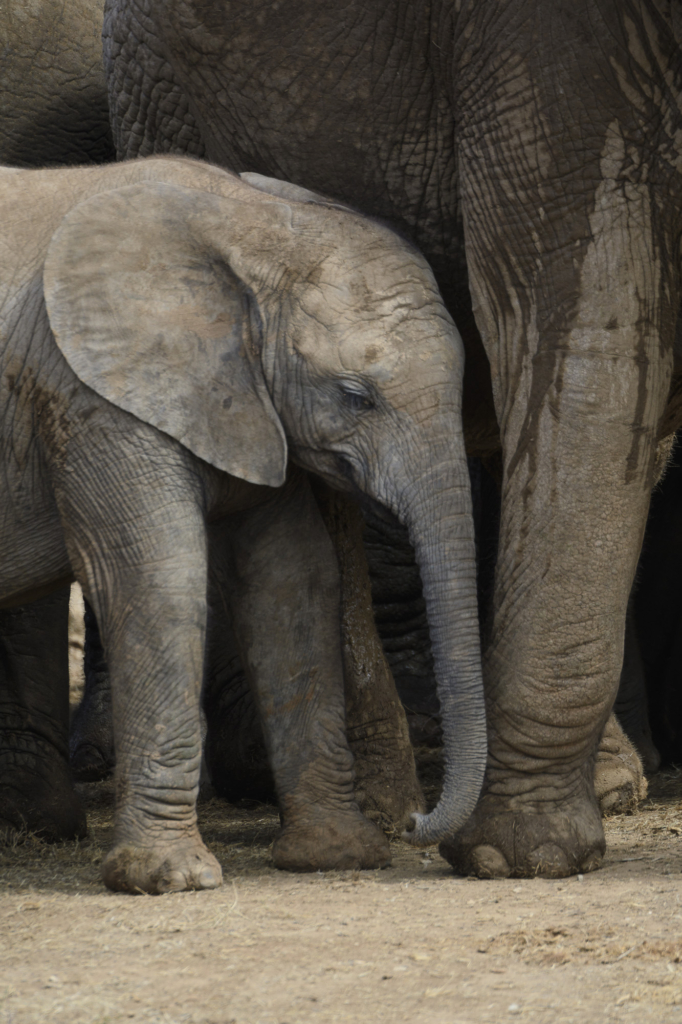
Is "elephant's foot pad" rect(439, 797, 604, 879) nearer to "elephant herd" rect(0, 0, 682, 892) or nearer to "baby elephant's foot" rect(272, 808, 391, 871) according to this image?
"elephant herd" rect(0, 0, 682, 892)

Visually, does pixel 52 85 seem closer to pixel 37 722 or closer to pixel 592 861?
pixel 37 722

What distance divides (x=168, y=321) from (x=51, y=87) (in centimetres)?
290

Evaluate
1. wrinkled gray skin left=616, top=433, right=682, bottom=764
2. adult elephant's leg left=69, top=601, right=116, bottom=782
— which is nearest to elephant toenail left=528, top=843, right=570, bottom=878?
adult elephant's leg left=69, top=601, right=116, bottom=782

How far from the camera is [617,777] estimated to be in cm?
468

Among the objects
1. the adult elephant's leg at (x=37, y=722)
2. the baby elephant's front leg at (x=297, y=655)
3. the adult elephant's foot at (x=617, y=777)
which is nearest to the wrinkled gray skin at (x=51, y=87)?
the adult elephant's leg at (x=37, y=722)

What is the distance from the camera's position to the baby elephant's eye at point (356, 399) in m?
3.61

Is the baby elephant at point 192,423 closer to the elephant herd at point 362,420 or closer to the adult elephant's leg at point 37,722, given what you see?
the elephant herd at point 362,420

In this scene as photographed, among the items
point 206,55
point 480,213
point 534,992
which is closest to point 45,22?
point 206,55

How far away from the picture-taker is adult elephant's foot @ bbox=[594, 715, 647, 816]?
4.62 metres

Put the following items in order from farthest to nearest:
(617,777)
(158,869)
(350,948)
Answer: (617,777), (158,869), (350,948)

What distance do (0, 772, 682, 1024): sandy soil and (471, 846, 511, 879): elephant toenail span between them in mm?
52

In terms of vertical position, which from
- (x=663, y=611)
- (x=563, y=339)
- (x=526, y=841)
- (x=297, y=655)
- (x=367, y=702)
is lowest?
(x=526, y=841)

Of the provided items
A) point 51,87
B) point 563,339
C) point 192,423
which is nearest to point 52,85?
point 51,87

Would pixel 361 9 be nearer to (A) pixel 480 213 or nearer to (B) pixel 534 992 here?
(A) pixel 480 213
